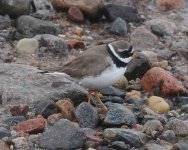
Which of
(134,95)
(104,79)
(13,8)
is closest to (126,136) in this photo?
(104,79)

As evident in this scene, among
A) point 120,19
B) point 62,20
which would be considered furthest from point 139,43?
point 62,20

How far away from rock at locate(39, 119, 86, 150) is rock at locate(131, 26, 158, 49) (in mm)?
4908

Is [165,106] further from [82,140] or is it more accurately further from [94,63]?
[82,140]

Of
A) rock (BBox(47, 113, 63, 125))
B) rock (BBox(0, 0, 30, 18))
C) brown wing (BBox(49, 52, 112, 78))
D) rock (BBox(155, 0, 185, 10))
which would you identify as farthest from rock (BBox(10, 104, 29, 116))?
rock (BBox(155, 0, 185, 10))

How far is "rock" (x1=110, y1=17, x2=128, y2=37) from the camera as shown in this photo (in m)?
12.2

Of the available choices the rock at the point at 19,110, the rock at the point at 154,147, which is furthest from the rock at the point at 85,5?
the rock at the point at 154,147

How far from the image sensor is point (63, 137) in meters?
7.17

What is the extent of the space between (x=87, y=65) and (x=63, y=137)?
156cm

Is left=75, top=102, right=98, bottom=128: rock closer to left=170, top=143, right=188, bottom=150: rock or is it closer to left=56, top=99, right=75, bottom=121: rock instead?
left=56, top=99, right=75, bottom=121: rock

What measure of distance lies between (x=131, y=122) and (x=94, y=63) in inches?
37.8

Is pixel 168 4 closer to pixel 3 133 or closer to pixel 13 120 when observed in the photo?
pixel 13 120

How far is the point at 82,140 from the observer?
728 centimetres

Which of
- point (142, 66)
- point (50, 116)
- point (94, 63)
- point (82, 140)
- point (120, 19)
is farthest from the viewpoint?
point (120, 19)

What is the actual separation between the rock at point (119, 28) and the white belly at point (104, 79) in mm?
3843
